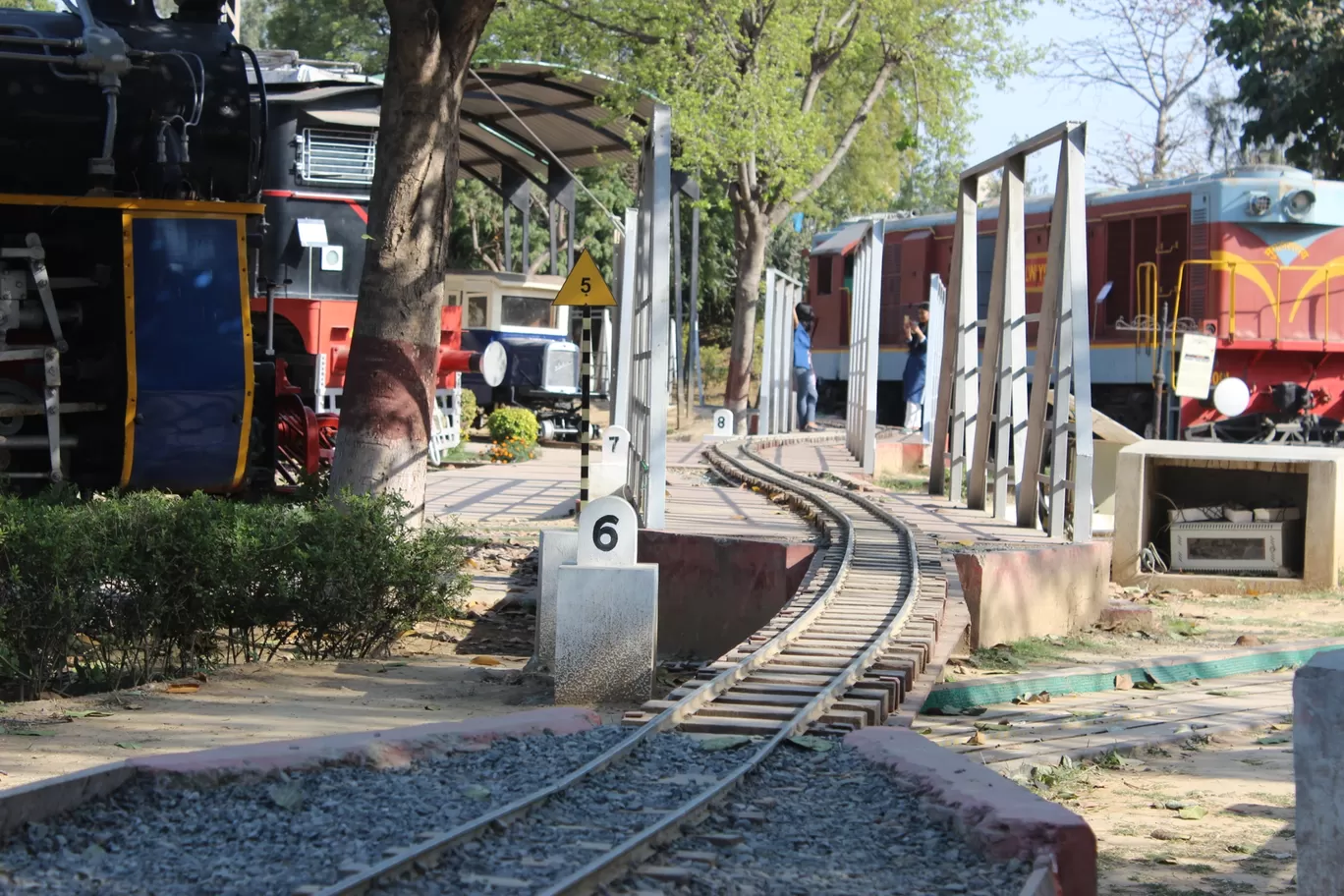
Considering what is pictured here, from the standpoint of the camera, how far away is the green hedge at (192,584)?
7.89m

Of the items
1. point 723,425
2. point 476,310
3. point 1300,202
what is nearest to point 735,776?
point 723,425

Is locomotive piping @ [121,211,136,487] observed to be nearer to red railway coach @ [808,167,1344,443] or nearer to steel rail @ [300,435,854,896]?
Result: steel rail @ [300,435,854,896]

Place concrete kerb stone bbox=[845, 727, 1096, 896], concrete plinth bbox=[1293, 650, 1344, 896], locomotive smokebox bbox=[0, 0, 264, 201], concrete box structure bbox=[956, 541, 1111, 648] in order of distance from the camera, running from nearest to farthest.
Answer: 1. concrete plinth bbox=[1293, 650, 1344, 896]
2. concrete kerb stone bbox=[845, 727, 1096, 896]
3. locomotive smokebox bbox=[0, 0, 264, 201]
4. concrete box structure bbox=[956, 541, 1111, 648]

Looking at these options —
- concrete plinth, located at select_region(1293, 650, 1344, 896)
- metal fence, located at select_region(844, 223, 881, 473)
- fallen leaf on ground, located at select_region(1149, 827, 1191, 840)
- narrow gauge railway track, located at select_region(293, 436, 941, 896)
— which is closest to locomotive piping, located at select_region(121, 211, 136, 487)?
narrow gauge railway track, located at select_region(293, 436, 941, 896)

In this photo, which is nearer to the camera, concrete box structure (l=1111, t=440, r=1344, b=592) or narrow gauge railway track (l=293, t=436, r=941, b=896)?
narrow gauge railway track (l=293, t=436, r=941, b=896)

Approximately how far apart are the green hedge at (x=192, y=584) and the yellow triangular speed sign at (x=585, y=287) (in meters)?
1.74

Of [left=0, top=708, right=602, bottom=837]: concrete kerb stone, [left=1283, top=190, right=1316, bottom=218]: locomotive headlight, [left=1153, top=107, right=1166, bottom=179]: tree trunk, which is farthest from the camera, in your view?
[left=1153, top=107, right=1166, bottom=179]: tree trunk

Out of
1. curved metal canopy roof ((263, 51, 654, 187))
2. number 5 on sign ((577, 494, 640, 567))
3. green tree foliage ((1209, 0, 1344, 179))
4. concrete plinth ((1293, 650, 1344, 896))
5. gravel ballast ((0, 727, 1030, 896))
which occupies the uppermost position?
green tree foliage ((1209, 0, 1344, 179))

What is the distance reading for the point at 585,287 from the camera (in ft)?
32.3

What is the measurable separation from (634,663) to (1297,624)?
533cm

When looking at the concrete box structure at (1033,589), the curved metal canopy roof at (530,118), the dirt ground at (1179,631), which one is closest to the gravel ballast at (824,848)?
the dirt ground at (1179,631)

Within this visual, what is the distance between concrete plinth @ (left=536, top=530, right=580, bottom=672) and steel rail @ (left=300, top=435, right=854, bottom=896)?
4.77 feet

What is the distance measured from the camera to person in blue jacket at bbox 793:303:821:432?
24.4m

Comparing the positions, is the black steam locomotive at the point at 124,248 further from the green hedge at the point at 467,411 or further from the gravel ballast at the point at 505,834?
the green hedge at the point at 467,411
